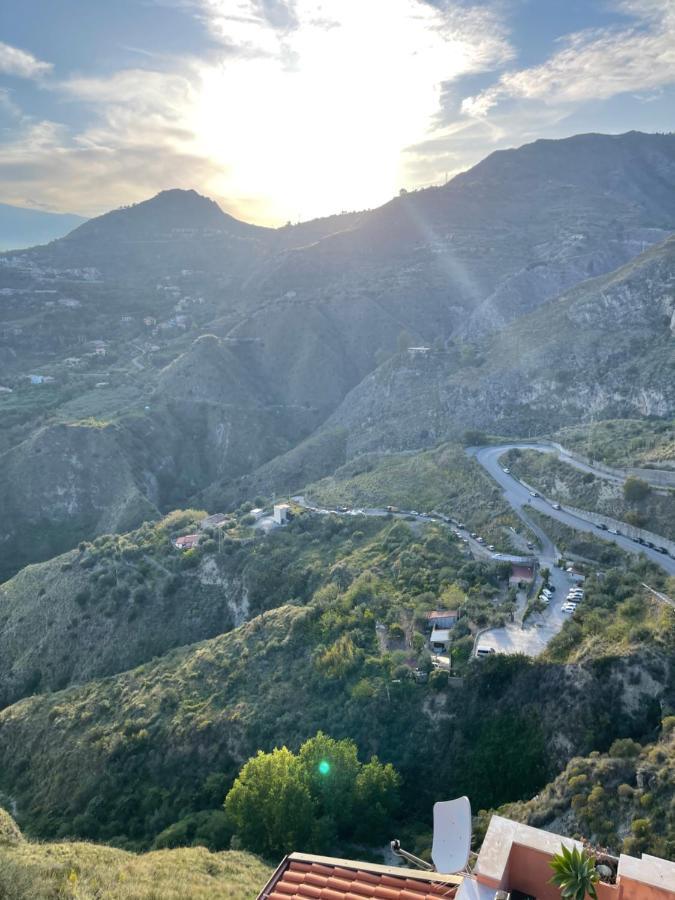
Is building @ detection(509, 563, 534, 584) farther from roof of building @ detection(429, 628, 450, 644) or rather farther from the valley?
roof of building @ detection(429, 628, 450, 644)

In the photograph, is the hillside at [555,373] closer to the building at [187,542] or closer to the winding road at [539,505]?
the winding road at [539,505]

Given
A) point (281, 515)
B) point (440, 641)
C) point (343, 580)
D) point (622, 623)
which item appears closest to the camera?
point (622, 623)

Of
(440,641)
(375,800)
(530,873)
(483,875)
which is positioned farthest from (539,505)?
(483,875)

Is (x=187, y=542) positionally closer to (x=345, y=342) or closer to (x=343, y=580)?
(x=343, y=580)

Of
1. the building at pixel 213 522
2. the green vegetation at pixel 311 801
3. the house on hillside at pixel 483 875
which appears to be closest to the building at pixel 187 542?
the building at pixel 213 522

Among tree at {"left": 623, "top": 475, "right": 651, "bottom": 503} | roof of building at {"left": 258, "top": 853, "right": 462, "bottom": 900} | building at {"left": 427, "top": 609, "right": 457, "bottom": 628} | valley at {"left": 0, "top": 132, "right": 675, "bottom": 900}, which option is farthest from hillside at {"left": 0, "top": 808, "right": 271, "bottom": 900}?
tree at {"left": 623, "top": 475, "right": 651, "bottom": 503}

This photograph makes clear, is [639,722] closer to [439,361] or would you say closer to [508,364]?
[508,364]
